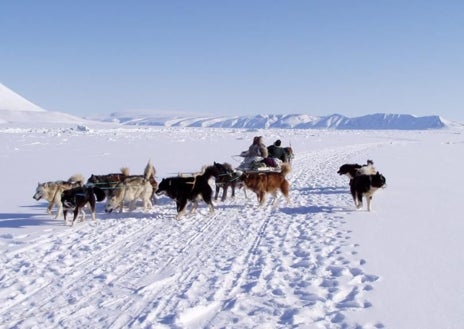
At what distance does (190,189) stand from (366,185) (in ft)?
12.3

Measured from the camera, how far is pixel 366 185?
9.93m

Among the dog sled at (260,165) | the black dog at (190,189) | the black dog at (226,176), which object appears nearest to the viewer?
the black dog at (190,189)

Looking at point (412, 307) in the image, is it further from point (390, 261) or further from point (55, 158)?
point (55, 158)

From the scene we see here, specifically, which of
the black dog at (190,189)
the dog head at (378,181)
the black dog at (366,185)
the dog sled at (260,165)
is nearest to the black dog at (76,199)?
the black dog at (190,189)

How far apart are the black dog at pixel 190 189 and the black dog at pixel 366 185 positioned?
3.15 meters

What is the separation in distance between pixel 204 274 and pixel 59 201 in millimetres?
4877

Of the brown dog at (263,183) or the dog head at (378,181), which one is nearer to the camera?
the dog head at (378,181)

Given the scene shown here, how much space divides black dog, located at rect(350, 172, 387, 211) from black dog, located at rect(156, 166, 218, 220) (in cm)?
315

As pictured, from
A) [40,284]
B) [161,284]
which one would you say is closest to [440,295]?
[161,284]

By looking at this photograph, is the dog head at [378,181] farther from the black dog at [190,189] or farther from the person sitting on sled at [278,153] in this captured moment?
the person sitting on sled at [278,153]

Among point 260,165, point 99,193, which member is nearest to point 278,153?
point 260,165

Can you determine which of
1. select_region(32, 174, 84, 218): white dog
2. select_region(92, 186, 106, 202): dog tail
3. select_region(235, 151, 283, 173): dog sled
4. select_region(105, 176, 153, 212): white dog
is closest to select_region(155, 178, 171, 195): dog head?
select_region(105, 176, 153, 212): white dog

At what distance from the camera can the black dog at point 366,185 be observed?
984cm

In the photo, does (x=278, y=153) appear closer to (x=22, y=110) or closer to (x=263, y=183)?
(x=263, y=183)
